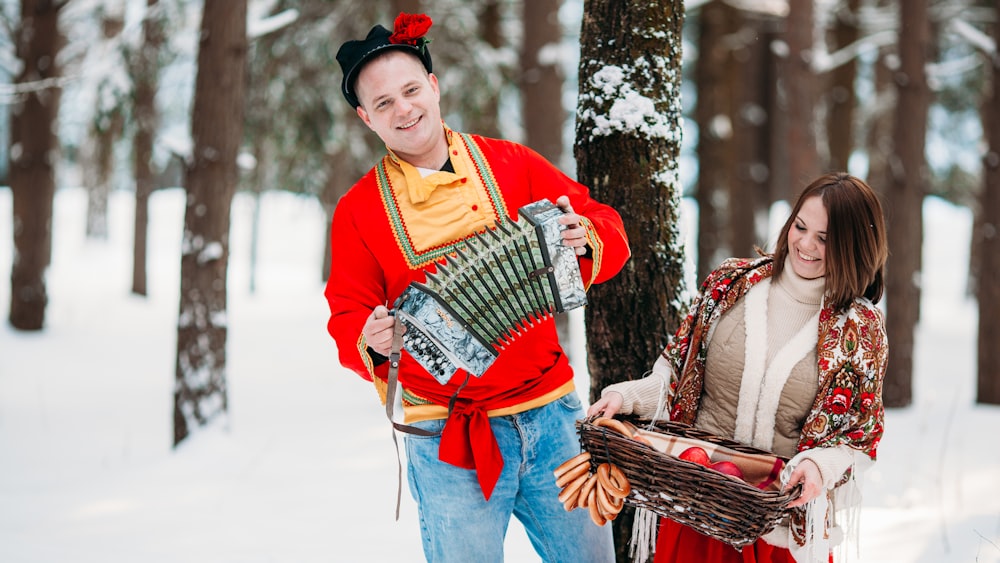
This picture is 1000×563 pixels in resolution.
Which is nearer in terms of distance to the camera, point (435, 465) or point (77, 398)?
point (435, 465)

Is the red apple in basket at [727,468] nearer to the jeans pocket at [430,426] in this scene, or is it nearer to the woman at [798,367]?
the woman at [798,367]

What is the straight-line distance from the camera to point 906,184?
9.12 m

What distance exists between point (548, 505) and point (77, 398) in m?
7.87

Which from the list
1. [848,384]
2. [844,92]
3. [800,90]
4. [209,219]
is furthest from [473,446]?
[844,92]

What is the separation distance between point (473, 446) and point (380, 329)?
0.45 m

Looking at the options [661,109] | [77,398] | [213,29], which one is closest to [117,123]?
[77,398]

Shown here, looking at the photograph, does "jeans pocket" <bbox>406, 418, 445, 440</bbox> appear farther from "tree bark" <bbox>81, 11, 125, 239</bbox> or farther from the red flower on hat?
"tree bark" <bbox>81, 11, 125, 239</bbox>

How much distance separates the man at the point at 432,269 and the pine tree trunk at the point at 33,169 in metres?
10.6

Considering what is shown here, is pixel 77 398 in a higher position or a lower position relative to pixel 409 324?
lower

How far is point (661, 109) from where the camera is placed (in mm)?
3400

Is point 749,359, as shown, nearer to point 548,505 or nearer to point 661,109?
point 548,505

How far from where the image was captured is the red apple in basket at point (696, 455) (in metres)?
2.42

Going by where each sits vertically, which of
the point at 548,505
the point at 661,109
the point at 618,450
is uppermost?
the point at 661,109

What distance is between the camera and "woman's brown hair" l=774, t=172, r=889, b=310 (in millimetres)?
2547
